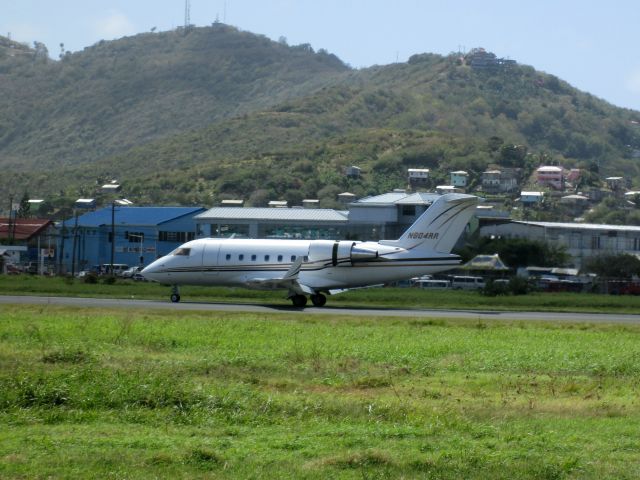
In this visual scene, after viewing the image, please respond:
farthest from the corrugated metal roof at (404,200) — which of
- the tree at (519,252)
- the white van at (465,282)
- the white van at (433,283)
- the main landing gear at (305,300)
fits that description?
the main landing gear at (305,300)

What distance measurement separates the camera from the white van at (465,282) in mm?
80094

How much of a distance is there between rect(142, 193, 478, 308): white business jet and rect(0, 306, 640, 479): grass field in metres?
16.9

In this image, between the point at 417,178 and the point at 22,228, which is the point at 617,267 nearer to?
the point at 22,228

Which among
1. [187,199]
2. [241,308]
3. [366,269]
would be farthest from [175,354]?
[187,199]

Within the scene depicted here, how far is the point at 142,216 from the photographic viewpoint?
349 ft

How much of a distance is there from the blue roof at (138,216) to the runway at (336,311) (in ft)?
174

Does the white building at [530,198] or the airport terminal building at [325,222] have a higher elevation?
the white building at [530,198]

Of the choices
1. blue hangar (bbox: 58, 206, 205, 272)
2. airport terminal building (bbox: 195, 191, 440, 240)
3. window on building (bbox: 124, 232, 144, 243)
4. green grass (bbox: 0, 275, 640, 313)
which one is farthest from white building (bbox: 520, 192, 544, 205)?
green grass (bbox: 0, 275, 640, 313)

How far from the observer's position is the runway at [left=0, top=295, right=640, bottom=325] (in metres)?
43.2

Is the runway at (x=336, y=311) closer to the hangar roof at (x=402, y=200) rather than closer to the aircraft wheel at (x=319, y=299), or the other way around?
the aircraft wheel at (x=319, y=299)

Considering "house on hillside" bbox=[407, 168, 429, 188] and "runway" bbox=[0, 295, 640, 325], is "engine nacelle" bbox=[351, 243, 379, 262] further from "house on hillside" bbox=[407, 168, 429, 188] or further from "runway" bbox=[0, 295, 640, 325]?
"house on hillside" bbox=[407, 168, 429, 188]

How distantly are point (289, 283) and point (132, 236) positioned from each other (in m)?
56.9

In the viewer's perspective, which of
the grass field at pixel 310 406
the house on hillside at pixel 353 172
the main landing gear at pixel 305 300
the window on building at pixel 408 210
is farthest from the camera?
the house on hillside at pixel 353 172

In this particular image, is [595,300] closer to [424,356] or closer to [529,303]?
[529,303]
